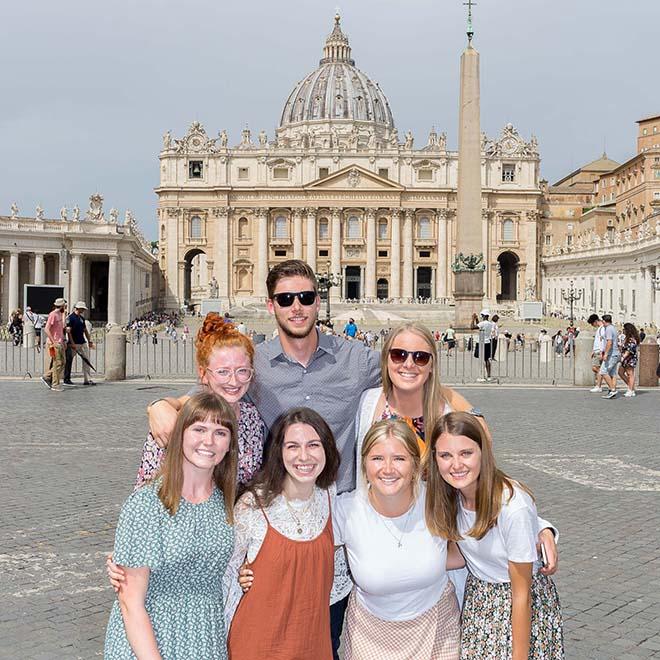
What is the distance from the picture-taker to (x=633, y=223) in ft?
234

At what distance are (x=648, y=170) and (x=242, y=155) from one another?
114 feet

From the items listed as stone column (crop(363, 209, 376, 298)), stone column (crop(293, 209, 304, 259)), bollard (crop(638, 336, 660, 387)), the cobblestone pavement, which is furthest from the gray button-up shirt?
stone column (crop(293, 209, 304, 259))

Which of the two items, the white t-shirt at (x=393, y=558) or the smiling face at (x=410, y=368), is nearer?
the white t-shirt at (x=393, y=558)

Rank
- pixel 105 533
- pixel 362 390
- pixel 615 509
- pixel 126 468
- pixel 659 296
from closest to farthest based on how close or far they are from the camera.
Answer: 1. pixel 362 390
2. pixel 105 533
3. pixel 615 509
4. pixel 126 468
5. pixel 659 296

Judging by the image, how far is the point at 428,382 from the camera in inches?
146

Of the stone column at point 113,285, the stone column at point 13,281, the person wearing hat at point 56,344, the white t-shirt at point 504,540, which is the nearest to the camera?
the white t-shirt at point 504,540

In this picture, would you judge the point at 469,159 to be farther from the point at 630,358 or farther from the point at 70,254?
the point at 70,254

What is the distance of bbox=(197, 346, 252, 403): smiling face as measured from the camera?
3498 millimetres

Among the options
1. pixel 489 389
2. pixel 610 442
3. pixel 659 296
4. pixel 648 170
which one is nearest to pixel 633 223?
pixel 648 170

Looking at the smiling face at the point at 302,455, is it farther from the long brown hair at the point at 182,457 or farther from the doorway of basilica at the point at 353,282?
the doorway of basilica at the point at 353,282

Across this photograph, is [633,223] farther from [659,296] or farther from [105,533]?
[105,533]

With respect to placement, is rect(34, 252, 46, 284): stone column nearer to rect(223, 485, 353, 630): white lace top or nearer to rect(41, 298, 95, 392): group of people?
rect(41, 298, 95, 392): group of people

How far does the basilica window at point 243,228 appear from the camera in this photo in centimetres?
7981

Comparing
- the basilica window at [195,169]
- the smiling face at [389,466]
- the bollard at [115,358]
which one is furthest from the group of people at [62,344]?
the basilica window at [195,169]
